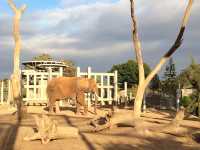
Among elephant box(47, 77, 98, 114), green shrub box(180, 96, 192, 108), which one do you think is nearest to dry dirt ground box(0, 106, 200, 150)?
elephant box(47, 77, 98, 114)

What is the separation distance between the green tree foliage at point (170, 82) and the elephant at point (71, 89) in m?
6.31

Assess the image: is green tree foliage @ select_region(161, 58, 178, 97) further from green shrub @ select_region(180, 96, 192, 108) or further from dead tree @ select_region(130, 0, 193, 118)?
dead tree @ select_region(130, 0, 193, 118)

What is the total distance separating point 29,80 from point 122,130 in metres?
15.7

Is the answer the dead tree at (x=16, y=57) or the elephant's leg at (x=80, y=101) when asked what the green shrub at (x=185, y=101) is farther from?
the dead tree at (x=16, y=57)

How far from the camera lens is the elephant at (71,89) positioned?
22.2 meters

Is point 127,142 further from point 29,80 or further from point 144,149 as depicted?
point 29,80

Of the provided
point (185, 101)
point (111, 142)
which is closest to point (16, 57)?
point (111, 142)

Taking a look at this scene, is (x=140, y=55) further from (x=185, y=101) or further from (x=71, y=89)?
(x=185, y=101)

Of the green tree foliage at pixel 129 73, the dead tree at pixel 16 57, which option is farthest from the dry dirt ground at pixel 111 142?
the green tree foliage at pixel 129 73

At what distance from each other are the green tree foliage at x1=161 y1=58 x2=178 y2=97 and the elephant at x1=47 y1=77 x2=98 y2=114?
631 cm

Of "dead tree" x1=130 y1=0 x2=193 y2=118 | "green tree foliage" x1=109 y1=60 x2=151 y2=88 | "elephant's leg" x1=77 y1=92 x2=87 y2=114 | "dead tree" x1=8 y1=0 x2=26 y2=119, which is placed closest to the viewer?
"dead tree" x1=130 y1=0 x2=193 y2=118

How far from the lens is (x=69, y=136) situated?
11.9 metres

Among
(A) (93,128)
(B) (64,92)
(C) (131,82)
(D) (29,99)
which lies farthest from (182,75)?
(C) (131,82)

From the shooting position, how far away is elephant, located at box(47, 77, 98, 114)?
22.2 meters
